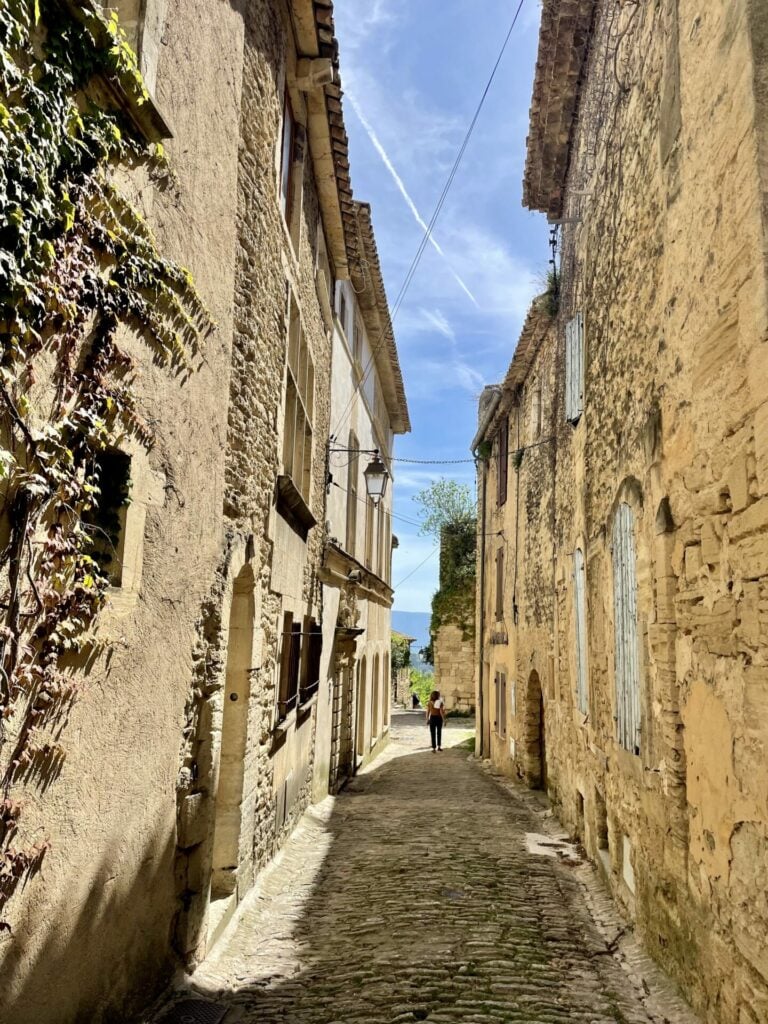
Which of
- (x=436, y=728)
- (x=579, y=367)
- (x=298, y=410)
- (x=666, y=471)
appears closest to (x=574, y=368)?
(x=579, y=367)

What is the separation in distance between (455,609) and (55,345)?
24.2 metres

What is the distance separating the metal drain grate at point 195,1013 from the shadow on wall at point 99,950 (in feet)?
0.53

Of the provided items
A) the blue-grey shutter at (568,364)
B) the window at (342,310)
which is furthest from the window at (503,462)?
the blue-grey shutter at (568,364)

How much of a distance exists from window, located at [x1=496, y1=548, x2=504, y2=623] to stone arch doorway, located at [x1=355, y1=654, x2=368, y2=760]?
315cm

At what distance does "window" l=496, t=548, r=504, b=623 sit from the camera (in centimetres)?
1597

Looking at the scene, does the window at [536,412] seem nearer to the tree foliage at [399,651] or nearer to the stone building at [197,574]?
the stone building at [197,574]

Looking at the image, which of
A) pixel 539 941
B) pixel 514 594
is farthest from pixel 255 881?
pixel 514 594

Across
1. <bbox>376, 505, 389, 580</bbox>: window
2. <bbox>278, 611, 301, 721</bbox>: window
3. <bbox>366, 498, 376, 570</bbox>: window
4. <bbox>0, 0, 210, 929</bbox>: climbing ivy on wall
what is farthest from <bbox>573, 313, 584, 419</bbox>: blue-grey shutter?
<bbox>376, 505, 389, 580</bbox>: window

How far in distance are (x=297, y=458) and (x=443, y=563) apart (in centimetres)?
1833

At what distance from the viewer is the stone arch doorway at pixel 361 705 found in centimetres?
1489

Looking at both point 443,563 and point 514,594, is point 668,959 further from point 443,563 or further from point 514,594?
point 443,563

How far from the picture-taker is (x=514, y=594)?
14344 millimetres

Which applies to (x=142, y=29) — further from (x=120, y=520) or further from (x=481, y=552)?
(x=481, y=552)

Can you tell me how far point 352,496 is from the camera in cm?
1366
